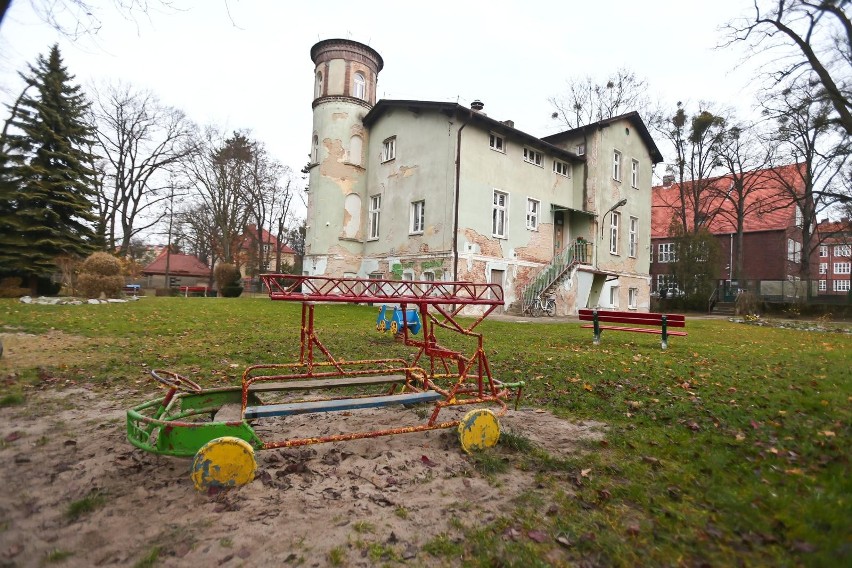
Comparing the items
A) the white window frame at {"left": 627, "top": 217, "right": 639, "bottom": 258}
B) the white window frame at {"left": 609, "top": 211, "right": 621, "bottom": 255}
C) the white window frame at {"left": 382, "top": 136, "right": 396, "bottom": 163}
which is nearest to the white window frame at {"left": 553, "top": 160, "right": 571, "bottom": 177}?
the white window frame at {"left": 609, "top": 211, "right": 621, "bottom": 255}

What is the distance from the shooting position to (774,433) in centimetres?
396

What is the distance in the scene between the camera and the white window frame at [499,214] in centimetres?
2086

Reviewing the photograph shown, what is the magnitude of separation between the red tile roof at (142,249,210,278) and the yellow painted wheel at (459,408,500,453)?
194 ft

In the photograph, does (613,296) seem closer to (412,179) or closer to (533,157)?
(533,157)

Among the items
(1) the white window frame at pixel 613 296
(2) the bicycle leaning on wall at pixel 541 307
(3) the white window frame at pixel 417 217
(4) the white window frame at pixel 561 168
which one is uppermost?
(4) the white window frame at pixel 561 168

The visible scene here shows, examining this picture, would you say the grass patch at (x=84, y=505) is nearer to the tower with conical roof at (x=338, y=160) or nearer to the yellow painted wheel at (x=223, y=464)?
the yellow painted wheel at (x=223, y=464)

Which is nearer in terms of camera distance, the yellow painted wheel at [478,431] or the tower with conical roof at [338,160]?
the yellow painted wheel at [478,431]

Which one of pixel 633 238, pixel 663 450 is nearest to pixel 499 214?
pixel 633 238

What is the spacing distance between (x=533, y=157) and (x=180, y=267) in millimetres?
49972

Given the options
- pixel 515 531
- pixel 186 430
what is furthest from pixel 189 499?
pixel 515 531

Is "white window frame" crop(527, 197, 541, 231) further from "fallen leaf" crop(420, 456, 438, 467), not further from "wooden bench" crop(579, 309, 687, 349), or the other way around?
"fallen leaf" crop(420, 456, 438, 467)

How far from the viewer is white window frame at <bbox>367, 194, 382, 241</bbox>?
23138 mm

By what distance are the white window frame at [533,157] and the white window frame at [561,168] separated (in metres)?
1.22

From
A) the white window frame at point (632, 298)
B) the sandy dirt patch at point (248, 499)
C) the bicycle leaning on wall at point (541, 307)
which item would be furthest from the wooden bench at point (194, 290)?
the sandy dirt patch at point (248, 499)
